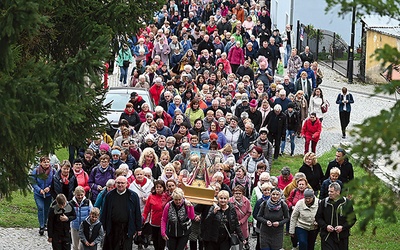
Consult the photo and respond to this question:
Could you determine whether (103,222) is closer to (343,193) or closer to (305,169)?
(305,169)

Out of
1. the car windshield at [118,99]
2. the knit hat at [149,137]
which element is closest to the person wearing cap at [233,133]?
the knit hat at [149,137]

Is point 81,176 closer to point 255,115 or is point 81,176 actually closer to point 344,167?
point 344,167

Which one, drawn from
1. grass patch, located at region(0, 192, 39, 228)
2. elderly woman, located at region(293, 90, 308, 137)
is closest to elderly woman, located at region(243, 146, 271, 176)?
grass patch, located at region(0, 192, 39, 228)

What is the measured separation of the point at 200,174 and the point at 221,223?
232 cm

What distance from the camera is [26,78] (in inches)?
490

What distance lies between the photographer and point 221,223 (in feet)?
55.5

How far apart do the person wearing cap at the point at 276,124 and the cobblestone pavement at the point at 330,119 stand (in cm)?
157

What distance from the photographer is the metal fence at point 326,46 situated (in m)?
42.3

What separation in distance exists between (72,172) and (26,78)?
692 centimetres

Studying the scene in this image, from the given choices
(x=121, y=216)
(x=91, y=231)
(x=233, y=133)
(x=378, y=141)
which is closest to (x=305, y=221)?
(x=121, y=216)

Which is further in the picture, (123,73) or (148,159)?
(123,73)

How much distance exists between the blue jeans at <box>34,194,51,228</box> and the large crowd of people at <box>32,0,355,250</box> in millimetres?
24

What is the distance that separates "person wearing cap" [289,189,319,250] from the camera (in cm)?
1748

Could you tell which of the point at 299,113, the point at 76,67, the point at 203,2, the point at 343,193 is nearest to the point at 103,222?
the point at 76,67
